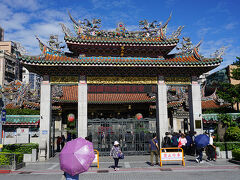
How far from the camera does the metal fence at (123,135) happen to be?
57.8 feet

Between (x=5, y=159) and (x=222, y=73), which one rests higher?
(x=222, y=73)

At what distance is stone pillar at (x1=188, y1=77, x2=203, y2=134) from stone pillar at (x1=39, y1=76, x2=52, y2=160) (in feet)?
36.8

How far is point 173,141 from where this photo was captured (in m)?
15.6

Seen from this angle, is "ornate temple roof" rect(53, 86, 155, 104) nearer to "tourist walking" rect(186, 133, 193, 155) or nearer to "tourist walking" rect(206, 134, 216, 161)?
"tourist walking" rect(186, 133, 193, 155)

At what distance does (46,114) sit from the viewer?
17125 millimetres

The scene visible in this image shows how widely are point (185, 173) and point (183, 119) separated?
65.7ft

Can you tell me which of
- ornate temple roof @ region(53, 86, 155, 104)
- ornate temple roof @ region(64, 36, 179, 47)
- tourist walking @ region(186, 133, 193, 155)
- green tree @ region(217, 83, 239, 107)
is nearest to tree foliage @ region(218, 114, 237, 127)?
green tree @ region(217, 83, 239, 107)

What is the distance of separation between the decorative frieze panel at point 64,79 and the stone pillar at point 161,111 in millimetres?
6815

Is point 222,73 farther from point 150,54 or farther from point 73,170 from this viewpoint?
point 73,170

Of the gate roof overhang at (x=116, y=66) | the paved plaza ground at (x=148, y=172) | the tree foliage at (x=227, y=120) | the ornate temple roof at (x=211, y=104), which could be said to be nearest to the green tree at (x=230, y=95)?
the tree foliage at (x=227, y=120)

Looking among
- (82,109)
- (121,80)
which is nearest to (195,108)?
(121,80)

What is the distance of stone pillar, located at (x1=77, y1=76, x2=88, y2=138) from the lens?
1711 centimetres

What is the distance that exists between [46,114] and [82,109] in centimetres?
274

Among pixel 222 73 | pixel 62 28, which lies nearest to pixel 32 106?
pixel 62 28
